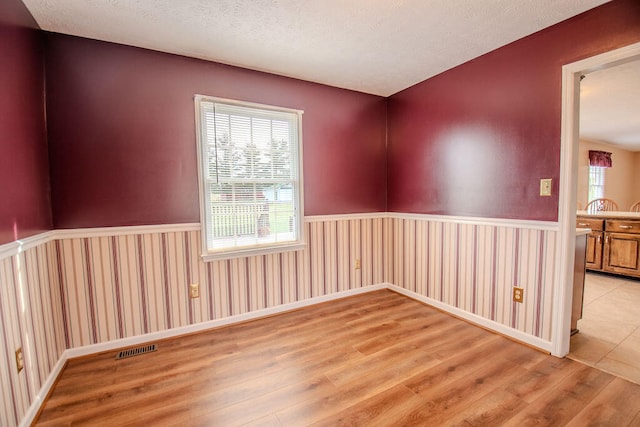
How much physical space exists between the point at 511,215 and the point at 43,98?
357 centimetres

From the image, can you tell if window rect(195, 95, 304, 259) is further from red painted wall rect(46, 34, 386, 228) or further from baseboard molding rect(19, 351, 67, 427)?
baseboard molding rect(19, 351, 67, 427)

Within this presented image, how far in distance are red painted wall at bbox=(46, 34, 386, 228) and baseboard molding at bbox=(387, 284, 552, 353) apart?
2413mm

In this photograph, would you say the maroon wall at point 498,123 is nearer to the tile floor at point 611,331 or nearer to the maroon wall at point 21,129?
the tile floor at point 611,331

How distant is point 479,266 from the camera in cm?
261

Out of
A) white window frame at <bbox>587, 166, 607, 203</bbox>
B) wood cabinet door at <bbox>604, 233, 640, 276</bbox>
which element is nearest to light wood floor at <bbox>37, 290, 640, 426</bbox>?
wood cabinet door at <bbox>604, 233, 640, 276</bbox>

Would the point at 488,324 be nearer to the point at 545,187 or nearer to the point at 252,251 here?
the point at 545,187

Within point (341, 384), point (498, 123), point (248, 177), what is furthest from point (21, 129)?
point (498, 123)

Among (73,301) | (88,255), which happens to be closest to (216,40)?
(88,255)

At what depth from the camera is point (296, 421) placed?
4.94 ft

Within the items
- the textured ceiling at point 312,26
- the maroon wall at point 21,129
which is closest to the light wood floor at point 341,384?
the maroon wall at point 21,129

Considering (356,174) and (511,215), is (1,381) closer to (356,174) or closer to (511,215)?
(356,174)

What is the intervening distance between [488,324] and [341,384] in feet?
5.00

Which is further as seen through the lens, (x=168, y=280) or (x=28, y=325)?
(x=168, y=280)

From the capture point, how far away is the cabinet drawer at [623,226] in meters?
3.64
